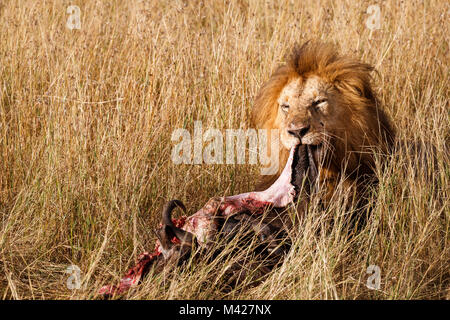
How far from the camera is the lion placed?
3.55m

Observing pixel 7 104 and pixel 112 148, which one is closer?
pixel 112 148

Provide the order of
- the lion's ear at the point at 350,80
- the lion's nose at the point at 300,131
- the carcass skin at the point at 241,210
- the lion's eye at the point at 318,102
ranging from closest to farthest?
the carcass skin at the point at 241,210
the lion's nose at the point at 300,131
the lion's eye at the point at 318,102
the lion's ear at the point at 350,80

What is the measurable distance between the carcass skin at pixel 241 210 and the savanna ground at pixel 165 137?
0.38 ft

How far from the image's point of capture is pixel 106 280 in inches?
140

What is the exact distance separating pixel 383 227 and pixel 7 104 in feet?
9.25

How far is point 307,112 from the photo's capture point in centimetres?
358

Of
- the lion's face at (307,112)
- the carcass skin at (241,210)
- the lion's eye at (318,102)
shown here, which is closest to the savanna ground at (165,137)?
the carcass skin at (241,210)

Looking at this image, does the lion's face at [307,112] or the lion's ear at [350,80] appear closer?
the lion's face at [307,112]

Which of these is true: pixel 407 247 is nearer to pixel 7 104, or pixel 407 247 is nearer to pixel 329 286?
pixel 329 286

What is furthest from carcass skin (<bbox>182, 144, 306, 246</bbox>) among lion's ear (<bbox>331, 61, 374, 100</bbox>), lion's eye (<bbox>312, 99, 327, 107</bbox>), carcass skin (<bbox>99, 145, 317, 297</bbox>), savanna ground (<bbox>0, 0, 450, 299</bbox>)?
lion's ear (<bbox>331, 61, 374, 100</bbox>)

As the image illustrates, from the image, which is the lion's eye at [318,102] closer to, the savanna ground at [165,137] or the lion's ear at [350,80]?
the lion's ear at [350,80]

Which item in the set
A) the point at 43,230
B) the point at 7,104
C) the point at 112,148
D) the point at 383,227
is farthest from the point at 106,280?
the point at 7,104

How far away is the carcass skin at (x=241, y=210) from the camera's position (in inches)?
132
